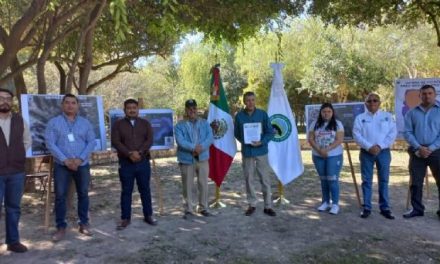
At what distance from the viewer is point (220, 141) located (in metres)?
7.64

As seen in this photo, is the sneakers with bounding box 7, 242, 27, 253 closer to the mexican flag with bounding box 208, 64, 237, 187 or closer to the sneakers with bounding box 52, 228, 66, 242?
the sneakers with bounding box 52, 228, 66, 242

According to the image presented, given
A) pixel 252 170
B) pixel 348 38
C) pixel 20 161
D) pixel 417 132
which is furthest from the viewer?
pixel 348 38

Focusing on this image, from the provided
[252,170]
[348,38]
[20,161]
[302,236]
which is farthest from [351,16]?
[348,38]

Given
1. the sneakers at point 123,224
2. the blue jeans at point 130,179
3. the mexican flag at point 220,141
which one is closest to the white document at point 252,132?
the mexican flag at point 220,141

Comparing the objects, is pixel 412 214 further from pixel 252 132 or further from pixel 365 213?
pixel 252 132

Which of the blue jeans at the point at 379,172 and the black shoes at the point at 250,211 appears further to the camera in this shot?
the black shoes at the point at 250,211

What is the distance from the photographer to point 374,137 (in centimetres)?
674

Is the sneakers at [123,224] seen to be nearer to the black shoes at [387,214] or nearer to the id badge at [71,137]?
the id badge at [71,137]

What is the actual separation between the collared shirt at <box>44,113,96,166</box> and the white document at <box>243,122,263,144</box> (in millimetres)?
2382

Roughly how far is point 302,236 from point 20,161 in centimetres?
371

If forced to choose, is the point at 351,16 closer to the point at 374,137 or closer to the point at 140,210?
the point at 374,137

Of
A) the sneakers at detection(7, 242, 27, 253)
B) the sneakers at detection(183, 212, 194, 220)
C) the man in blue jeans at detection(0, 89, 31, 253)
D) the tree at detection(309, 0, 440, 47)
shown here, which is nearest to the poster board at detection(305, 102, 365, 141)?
the tree at detection(309, 0, 440, 47)

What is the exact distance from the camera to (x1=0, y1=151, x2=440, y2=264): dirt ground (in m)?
5.21

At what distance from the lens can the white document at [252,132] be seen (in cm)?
696
